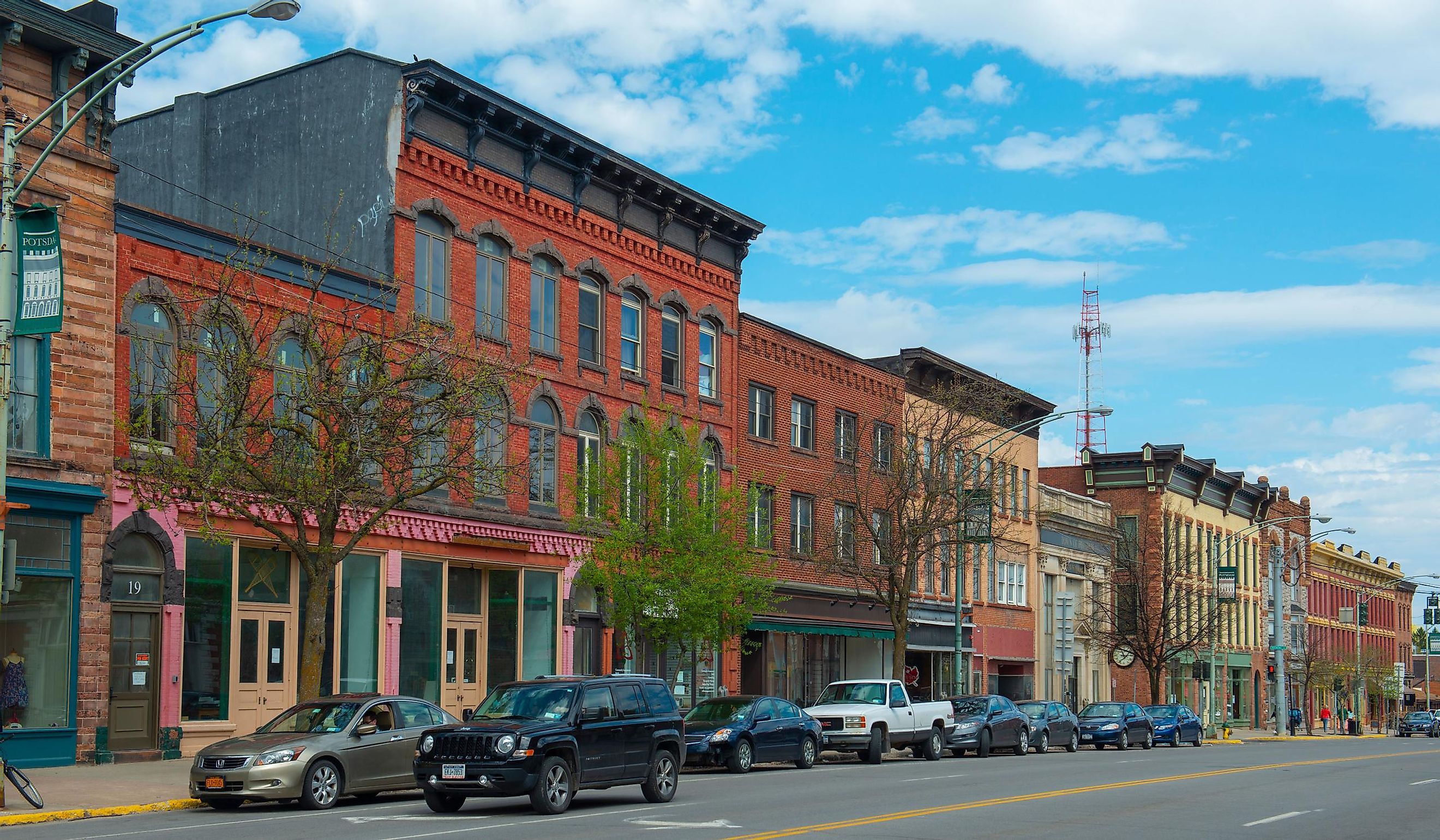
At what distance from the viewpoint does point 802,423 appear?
43.7 metres

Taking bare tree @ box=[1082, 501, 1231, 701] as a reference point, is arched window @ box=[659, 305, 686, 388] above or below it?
above

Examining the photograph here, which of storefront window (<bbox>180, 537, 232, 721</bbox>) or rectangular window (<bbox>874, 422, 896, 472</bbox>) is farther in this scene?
rectangular window (<bbox>874, 422, 896, 472</bbox>)

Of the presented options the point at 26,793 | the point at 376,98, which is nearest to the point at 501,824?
the point at 26,793

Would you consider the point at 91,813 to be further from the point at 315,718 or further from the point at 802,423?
the point at 802,423

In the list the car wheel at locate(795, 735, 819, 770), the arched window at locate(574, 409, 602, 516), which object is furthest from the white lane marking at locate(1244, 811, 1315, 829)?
the arched window at locate(574, 409, 602, 516)

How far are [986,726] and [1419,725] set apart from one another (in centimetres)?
4335

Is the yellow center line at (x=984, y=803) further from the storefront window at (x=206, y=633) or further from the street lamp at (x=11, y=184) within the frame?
the storefront window at (x=206, y=633)

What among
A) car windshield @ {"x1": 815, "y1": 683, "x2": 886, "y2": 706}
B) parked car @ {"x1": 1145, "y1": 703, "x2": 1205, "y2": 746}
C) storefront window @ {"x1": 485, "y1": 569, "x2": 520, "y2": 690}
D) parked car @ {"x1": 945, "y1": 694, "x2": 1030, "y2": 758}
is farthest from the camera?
parked car @ {"x1": 1145, "y1": 703, "x2": 1205, "y2": 746}

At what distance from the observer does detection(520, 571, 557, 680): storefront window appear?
33.8 metres

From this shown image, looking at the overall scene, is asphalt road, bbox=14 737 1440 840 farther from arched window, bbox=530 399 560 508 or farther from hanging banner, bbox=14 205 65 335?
arched window, bbox=530 399 560 508

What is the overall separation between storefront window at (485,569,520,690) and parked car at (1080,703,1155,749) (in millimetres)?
18957

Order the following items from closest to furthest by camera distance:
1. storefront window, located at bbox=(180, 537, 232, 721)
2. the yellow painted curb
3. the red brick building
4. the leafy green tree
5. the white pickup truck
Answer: the yellow painted curb → storefront window, located at bbox=(180, 537, 232, 721) → the red brick building → the leafy green tree → the white pickup truck

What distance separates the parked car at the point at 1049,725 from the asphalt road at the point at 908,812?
10268 millimetres

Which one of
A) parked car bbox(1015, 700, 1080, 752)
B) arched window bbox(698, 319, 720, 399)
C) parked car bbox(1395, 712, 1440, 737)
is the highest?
arched window bbox(698, 319, 720, 399)
